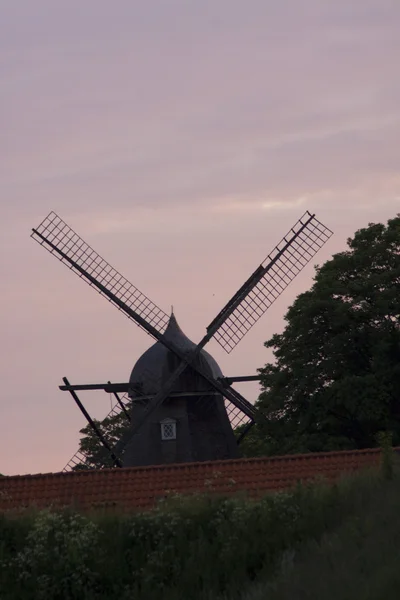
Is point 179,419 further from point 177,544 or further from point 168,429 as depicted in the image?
point 177,544

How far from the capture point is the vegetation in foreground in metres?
25.4

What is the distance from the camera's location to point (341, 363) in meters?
44.0

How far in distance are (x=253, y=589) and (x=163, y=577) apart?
8.48 feet

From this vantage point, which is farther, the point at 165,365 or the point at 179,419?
the point at 165,365

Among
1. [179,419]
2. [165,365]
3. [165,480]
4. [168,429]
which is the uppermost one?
[165,365]

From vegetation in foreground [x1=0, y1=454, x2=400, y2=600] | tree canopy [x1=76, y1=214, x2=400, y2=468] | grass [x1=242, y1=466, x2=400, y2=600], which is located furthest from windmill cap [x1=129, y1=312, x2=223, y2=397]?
grass [x1=242, y1=466, x2=400, y2=600]

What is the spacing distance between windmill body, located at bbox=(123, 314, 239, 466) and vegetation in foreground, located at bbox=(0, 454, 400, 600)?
1938cm

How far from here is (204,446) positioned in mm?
46219

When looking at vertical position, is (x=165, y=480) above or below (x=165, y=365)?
below

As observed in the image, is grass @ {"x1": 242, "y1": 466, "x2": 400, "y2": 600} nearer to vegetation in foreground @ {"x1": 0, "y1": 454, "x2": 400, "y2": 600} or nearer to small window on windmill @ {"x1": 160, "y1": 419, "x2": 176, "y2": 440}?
vegetation in foreground @ {"x1": 0, "y1": 454, "x2": 400, "y2": 600}

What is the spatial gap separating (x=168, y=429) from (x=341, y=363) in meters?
6.77

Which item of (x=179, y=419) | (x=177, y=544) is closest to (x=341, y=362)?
(x=179, y=419)

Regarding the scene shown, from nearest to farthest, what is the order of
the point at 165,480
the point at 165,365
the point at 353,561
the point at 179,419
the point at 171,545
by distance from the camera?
the point at 353,561, the point at 171,545, the point at 165,480, the point at 179,419, the point at 165,365

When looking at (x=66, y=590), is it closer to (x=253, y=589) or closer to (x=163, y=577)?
(x=163, y=577)
